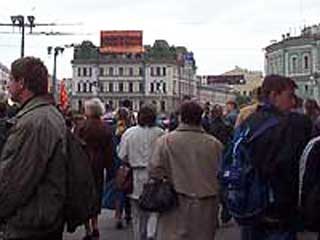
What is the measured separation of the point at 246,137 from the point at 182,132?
1.10 metres

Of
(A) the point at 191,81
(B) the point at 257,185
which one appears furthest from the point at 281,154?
(A) the point at 191,81

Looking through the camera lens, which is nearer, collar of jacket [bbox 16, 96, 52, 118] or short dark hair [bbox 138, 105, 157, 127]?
collar of jacket [bbox 16, 96, 52, 118]

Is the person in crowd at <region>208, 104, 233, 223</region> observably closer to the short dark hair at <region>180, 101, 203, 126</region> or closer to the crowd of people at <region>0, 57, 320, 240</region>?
the crowd of people at <region>0, 57, 320, 240</region>

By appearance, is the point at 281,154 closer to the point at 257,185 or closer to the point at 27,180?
the point at 257,185

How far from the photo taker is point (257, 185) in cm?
617

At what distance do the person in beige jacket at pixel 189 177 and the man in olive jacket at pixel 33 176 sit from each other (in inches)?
77.8

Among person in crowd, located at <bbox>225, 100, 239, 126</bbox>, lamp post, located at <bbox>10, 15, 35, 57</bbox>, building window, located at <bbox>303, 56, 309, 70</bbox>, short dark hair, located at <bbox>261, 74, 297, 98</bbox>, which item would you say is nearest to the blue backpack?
short dark hair, located at <bbox>261, 74, 297, 98</bbox>

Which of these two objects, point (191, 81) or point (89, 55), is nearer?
point (89, 55)

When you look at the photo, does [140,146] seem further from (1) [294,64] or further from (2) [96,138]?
(1) [294,64]

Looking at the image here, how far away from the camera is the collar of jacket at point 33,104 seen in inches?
205

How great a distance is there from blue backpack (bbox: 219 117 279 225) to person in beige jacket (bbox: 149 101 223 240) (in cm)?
70

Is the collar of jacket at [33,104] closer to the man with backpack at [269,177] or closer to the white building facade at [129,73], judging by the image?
the man with backpack at [269,177]

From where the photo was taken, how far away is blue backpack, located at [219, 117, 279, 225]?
20.2 feet

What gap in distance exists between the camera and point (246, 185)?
6.21m
